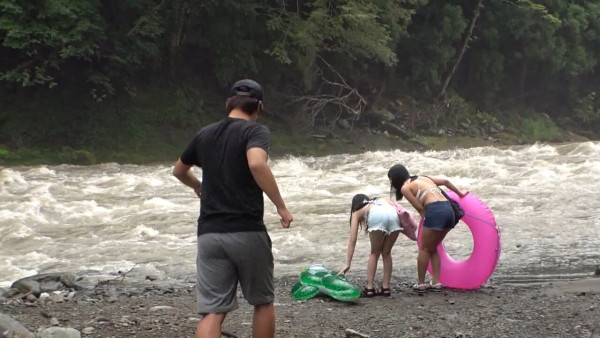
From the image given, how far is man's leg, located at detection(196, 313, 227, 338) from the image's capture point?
167 inches

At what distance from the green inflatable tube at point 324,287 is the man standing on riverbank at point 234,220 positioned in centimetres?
273

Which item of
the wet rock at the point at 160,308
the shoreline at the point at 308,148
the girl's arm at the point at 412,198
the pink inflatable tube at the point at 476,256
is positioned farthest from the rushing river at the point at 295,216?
the wet rock at the point at 160,308

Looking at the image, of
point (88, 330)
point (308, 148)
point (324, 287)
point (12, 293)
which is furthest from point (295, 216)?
point (308, 148)

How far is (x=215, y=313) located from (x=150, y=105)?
23.3m

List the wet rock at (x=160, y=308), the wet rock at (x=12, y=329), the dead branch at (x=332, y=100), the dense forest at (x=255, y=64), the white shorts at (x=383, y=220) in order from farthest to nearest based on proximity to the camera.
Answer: the dead branch at (x=332, y=100) < the dense forest at (x=255, y=64) < the white shorts at (x=383, y=220) < the wet rock at (x=160, y=308) < the wet rock at (x=12, y=329)

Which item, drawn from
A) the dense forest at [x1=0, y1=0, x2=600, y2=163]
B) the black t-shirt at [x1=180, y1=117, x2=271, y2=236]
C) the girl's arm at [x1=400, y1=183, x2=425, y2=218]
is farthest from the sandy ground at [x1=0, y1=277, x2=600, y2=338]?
the dense forest at [x1=0, y1=0, x2=600, y2=163]

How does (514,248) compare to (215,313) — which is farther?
(514,248)

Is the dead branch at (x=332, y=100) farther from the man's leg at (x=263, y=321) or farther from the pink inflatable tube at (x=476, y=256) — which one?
the man's leg at (x=263, y=321)

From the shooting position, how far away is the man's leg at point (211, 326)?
13.9 feet

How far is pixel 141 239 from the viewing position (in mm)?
11656

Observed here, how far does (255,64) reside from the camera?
28.0m

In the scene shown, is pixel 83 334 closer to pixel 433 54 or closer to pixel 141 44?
pixel 141 44

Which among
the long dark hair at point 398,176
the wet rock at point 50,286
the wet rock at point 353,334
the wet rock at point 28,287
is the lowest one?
the wet rock at point 50,286

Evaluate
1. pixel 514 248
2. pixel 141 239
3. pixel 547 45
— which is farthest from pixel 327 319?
pixel 547 45
